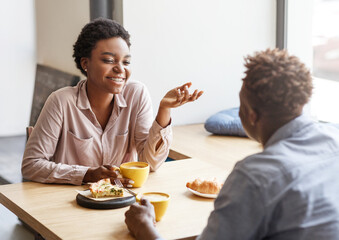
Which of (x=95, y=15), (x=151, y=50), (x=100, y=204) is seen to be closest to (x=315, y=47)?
(x=151, y=50)

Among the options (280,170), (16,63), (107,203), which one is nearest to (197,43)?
(16,63)

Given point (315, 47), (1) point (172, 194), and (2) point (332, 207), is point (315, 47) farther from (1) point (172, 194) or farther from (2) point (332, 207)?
(2) point (332, 207)

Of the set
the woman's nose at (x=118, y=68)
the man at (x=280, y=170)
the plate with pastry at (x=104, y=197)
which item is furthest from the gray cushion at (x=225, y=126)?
the man at (x=280, y=170)

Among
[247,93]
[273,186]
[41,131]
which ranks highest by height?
[247,93]

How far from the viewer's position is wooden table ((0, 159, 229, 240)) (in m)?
1.51

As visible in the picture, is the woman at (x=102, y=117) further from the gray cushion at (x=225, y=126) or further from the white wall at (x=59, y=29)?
the white wall at (x=59, y=29)

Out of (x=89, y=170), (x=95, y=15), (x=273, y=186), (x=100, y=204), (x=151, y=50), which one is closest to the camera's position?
(x=273, y=186)

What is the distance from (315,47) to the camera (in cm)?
371

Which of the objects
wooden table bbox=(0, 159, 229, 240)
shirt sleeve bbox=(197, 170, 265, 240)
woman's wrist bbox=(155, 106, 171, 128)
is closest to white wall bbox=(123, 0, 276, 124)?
woman's wrist bbox=(155, 106, 171, 128)

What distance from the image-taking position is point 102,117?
2.25 m

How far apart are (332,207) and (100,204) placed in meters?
0.74

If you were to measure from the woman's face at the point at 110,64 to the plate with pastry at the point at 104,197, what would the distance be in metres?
0.53

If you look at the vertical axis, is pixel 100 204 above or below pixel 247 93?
below

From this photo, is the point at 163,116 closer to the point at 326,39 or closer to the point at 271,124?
the point at 271,124
